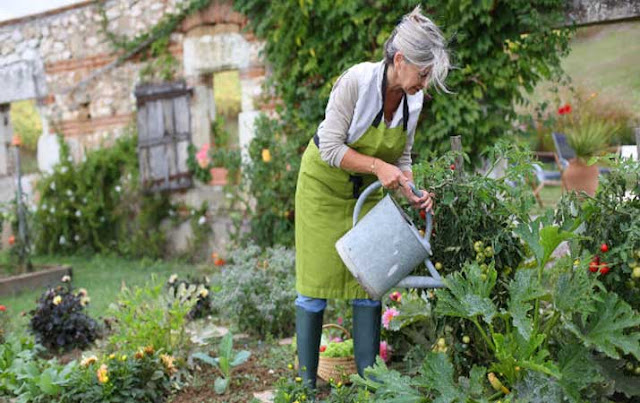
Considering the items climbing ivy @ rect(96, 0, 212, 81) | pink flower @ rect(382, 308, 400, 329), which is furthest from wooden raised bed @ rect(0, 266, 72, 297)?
pink flower @ rect(382, 308, 400, 329)

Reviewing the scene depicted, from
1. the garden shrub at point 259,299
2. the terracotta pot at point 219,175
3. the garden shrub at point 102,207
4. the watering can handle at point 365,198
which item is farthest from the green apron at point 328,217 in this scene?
the garden shrub at point 102,207

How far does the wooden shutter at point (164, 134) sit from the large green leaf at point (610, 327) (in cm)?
559

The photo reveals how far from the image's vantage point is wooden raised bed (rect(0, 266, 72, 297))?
5.97 m

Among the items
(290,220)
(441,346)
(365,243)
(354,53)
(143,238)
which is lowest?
(143,238)

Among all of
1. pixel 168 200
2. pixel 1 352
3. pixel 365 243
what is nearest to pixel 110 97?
pixel 168 200

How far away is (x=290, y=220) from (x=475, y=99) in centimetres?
203

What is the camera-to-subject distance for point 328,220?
267cm

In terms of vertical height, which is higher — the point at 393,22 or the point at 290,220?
the point at 393,22

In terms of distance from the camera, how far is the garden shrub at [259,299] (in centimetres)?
401

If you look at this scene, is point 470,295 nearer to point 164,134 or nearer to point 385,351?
point 385,351

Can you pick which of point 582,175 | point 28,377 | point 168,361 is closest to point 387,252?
point 168,361

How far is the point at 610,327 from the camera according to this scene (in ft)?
7.15

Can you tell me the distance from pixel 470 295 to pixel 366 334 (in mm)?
605

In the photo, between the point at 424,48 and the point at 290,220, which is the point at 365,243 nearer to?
the point at 424,48
